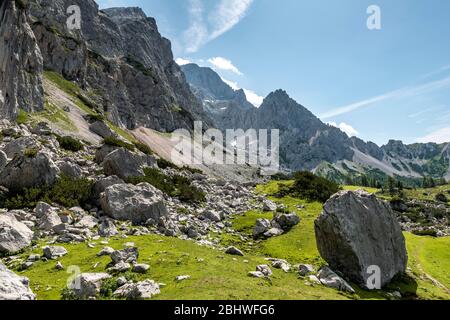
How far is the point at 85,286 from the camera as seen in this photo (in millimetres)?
15820

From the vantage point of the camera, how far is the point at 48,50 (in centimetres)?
11650

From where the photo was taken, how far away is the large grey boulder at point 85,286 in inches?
612

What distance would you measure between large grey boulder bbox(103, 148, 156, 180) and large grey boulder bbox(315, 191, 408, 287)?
2707cm

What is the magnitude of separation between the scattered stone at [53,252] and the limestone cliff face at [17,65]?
4284 centimetres

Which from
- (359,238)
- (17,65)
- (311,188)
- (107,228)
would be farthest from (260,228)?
(17,65)

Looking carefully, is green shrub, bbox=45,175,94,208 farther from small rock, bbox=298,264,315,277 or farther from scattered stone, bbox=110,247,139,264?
small rock, bbox=298,264,315,277


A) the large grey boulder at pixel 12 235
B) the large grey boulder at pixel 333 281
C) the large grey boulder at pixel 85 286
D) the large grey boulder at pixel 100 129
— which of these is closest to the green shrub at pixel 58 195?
the large grey boulder at pixel 12 235

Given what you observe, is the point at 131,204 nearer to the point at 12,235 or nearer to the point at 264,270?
the point at 12,235

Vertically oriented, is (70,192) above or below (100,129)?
below

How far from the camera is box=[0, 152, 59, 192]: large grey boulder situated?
32.1 meters

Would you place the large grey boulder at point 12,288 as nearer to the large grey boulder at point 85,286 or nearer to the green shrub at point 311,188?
the large grey boulder at point 85,286

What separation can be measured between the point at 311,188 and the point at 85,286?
52279mm

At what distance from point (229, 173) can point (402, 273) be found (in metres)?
101

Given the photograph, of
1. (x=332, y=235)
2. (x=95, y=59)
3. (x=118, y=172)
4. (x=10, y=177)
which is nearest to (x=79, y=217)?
(x=10, y=177)
